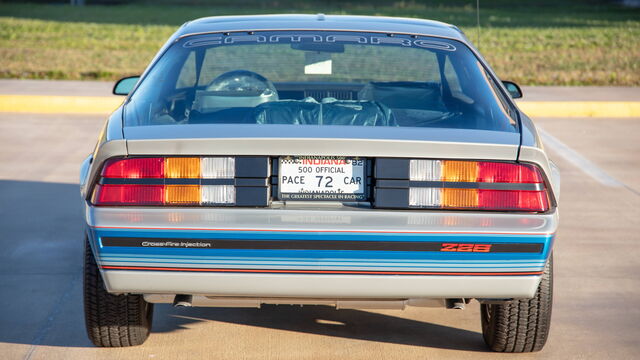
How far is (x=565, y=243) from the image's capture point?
641cm

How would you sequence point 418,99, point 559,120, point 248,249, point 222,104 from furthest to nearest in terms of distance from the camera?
point 559,120
point 418,99
point 222,104
point 248,249

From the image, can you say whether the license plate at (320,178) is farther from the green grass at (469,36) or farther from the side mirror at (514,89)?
the green grass at (469,36)

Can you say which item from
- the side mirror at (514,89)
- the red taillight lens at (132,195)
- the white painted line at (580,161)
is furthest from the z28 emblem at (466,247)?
the white painted line at (580,161)

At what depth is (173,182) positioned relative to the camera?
365 cm

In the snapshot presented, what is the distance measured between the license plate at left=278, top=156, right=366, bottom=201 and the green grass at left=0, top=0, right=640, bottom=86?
38.7 feet

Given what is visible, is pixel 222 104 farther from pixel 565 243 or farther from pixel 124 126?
pixel 565 243

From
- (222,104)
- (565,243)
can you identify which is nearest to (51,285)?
(222,104)

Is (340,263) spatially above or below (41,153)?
above

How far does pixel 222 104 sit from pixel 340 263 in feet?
4.28

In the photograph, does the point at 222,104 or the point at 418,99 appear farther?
the point at 418,99

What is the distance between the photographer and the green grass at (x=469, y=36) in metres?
16.1

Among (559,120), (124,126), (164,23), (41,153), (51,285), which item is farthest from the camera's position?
(164,23)

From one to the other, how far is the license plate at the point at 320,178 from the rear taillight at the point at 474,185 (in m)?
0.21

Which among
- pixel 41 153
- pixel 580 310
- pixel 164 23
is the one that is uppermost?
pixel 580 310
